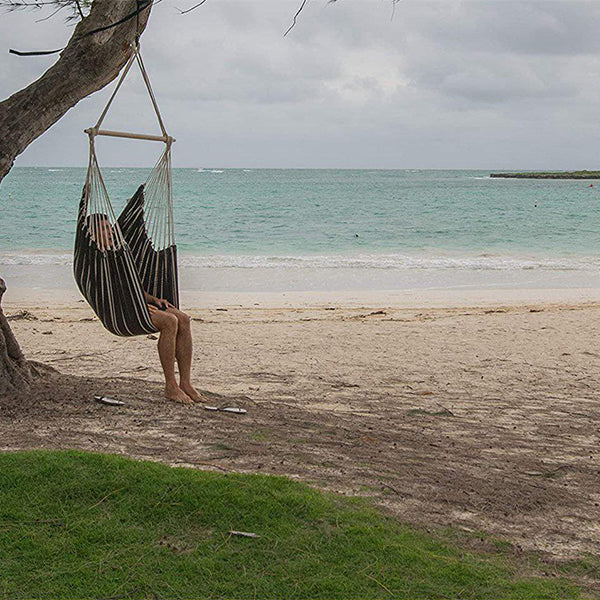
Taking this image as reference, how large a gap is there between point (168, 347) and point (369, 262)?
9570mm

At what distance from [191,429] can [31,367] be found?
109 cm

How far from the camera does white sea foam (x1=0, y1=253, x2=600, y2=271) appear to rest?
12.7 metres

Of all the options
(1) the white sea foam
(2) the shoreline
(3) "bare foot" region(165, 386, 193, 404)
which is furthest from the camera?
(1) the white sea foam

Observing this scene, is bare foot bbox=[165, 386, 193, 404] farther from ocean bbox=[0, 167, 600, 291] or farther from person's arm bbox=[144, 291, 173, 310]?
ocean bbox=[0, 167, 600, 291]

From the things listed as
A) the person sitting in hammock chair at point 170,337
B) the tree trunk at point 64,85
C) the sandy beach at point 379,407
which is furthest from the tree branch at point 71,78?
the sandy beach at point 379,407

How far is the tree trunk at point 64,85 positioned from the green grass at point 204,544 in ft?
3.94

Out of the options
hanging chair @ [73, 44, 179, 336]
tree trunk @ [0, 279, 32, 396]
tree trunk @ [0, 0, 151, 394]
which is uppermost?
tree trunk @ [0, 0, 151, 394]

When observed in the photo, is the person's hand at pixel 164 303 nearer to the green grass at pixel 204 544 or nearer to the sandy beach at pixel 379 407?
the sandy beach at pixel 379 407

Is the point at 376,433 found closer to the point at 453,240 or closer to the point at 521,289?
the point at 521,289

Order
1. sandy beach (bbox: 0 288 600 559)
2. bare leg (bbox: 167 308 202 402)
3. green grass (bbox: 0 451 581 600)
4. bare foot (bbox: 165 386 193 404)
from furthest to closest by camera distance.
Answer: bare leg (bbox: 167 308 202 402), bare foot (bbox: 165 386 193 404), sandy beach (bbox: 0 288 600 559), green grass (bbox: 0 451 581 600)

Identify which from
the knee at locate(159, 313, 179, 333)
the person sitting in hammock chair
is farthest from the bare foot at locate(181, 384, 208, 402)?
the knee at locate(159, 313, 179, 333)

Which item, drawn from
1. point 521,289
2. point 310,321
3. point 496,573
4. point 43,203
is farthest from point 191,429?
point 43,203

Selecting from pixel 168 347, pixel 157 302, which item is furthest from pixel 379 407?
pixel 157 302

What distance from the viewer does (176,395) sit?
3879 millimetres
